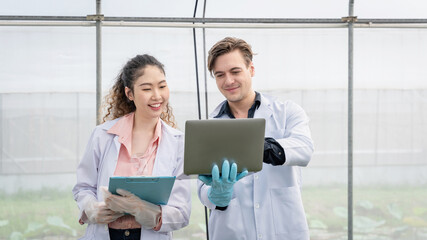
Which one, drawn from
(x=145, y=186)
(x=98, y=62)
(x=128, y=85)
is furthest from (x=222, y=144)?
(x=98, y=62)

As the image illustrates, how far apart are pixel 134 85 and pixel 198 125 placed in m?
0.51

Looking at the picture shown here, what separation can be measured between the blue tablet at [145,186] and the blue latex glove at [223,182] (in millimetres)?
171

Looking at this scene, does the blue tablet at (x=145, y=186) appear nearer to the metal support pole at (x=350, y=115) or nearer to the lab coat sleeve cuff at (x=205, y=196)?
the lab coat sleeve cuff at (x=205, y=196)

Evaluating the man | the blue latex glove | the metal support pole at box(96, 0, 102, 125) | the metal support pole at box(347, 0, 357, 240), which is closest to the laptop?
the blue latex glove

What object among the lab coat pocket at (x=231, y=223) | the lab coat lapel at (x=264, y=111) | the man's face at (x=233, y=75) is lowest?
the lab coat pocket at (x=231, y=223)

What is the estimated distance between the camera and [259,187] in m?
2.26

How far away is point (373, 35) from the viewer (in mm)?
3693

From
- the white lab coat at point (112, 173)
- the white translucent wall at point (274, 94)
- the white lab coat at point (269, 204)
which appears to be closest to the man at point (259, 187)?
the white lab coat at point (269, 204)

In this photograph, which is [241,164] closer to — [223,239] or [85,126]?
[223,239]

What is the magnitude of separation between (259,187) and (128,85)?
74cm

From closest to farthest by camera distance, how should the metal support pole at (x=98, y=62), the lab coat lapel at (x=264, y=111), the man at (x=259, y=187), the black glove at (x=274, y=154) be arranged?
the black glove at (x=274, y=154)
the man at (x=259, y=187)
the lab coat lapel at (x=264, y=111)
the metal support pole at (x=98, y=62)

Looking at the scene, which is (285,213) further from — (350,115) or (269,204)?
(350,115)

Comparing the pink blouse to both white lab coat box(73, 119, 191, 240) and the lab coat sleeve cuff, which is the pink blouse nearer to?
white lab coat box(73, 119, 191, 240)

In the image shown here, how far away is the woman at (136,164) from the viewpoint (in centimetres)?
207
